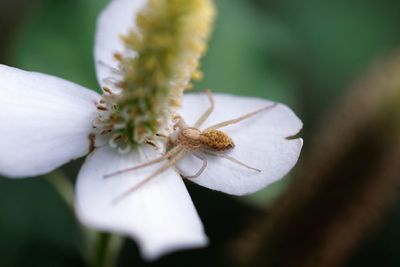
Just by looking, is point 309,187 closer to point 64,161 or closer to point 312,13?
point 64,161

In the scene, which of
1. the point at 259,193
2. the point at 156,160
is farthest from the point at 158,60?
the point at 259,193

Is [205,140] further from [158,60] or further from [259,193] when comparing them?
[259,193]

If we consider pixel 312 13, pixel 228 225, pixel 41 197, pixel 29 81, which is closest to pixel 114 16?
pixel 29 81

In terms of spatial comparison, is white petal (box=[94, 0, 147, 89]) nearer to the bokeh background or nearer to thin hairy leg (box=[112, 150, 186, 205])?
thin hairy leg (box=[112, 150, 186, 205])

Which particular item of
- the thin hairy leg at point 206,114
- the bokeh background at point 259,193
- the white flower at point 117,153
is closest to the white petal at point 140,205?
the white flower at point 117,153

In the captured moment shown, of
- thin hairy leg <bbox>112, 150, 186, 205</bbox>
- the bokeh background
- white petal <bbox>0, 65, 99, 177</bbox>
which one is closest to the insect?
thin hairy leg <bbox>112, 150, 186, 205</bbox>

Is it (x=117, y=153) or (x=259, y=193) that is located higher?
(x=117, y=153)
